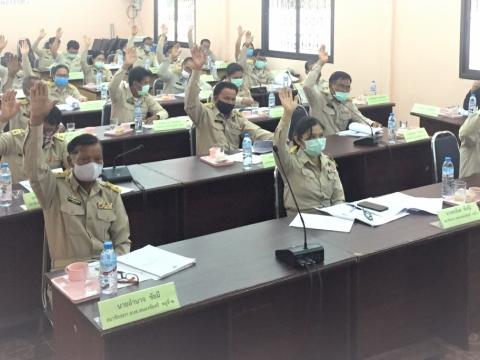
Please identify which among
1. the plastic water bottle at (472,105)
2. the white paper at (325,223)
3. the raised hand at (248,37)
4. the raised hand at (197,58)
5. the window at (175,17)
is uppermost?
the window at (175,17)

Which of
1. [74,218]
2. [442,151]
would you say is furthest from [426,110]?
[74,218]

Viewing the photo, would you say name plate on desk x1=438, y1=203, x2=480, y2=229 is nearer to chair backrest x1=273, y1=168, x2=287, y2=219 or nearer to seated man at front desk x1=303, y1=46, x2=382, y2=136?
chair backrest x1=273, y1=168, x2=287, y2=219

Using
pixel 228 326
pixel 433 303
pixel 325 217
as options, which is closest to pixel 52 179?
pixel 228 326

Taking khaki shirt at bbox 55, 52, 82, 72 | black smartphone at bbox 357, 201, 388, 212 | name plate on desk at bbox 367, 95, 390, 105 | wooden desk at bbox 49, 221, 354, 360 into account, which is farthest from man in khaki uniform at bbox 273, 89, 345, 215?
khaki shirt at bbox 55, 52, 82, 72

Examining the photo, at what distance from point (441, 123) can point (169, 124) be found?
2.48 metres

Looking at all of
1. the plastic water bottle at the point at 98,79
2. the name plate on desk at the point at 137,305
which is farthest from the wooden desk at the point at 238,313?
the plastic water bottle at the point at 98,79

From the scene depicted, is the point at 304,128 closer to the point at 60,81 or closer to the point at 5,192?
the point at 5,192

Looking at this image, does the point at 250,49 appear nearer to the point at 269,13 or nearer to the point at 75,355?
the point at 269,13

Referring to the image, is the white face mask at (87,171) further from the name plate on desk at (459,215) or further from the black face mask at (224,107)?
the black face mask at (224,107)

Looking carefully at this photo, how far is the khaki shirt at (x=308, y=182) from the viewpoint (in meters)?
3.50

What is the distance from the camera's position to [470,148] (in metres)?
4.48

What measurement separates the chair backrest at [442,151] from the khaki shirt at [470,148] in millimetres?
241

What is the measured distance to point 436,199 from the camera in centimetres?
321

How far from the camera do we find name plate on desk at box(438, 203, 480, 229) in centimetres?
282
